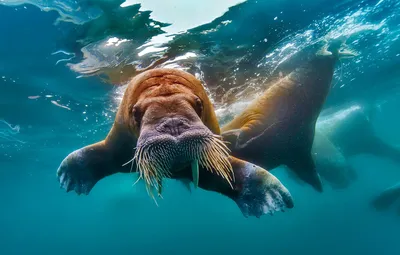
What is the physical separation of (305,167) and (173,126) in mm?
5362

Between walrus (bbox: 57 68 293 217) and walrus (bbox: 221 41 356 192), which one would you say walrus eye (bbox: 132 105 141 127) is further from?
walrus (bbox: 221 41 356 192)

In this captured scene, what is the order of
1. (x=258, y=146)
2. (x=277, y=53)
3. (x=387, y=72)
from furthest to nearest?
(x=387, y=72)
(x=277, y=53)
(x=258, y=146)

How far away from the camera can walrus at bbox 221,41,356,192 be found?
653 cm

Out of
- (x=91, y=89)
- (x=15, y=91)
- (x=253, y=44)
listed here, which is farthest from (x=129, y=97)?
(x=15, y=91)

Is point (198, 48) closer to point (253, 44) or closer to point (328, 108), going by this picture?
point (253, 44)

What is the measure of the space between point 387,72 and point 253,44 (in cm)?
1144

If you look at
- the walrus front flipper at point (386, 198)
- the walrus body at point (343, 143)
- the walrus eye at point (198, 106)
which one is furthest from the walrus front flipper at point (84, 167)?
the walrus front flipper at point (386, 198)

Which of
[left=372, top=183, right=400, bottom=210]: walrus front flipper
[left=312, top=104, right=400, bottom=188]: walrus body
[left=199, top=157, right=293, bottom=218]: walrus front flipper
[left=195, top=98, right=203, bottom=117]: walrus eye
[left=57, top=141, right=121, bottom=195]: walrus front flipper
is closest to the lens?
[left=195, top=98, right=203, bottom=117]: walrus eye

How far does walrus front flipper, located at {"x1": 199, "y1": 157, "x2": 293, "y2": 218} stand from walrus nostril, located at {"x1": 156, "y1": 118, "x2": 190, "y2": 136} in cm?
163

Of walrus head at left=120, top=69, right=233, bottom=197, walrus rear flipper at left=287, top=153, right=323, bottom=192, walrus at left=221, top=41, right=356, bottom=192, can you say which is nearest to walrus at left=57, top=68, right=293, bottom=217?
walrus head at left=120, top=69, right=233, bottom=197

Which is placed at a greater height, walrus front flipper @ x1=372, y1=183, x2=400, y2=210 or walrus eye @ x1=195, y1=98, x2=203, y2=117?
walrus eye @ x1=195, y1=98, x2=203, y2=117

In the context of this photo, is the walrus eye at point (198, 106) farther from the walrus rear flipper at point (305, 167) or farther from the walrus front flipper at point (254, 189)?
the walrus rear flipper at point (305, 167)

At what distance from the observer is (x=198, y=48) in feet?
30.5

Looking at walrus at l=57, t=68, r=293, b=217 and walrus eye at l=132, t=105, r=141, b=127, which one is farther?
walrus eye at l=132, t=105, r=141, b=127
